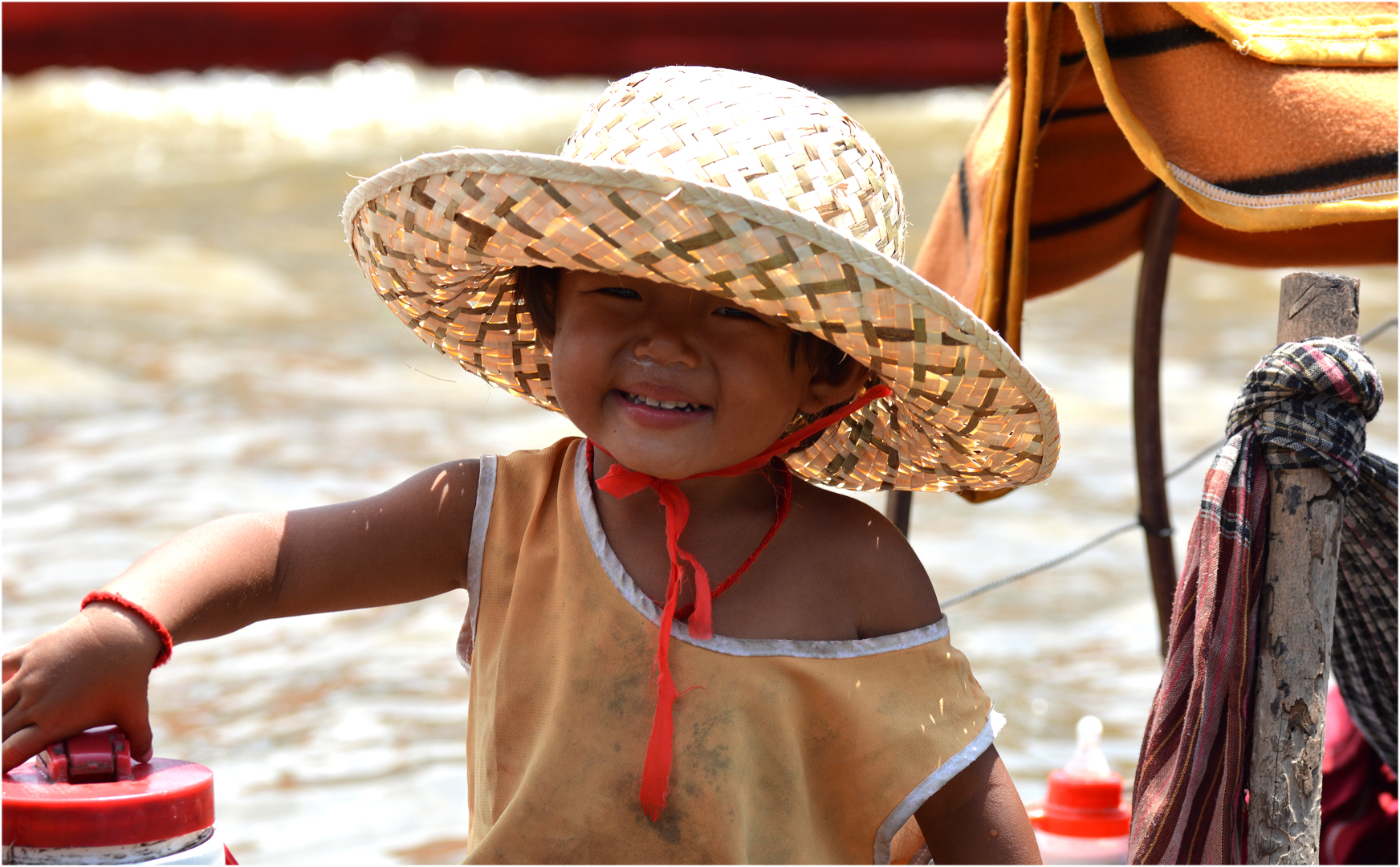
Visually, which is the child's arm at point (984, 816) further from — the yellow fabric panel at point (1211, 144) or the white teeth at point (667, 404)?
the yellow fabric panel at point (1211, 144)

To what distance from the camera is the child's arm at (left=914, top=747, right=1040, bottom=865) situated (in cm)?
134

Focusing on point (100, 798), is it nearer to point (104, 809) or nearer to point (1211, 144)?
point (104, 809)

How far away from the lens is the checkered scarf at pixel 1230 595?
131 centimetres

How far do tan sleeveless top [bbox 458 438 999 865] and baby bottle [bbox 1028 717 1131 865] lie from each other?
79cm

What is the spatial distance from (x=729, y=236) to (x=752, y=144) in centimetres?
16

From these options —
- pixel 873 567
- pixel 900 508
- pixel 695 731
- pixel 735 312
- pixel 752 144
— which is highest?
pixel 752 144

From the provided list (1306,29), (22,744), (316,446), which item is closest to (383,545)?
(22,744)

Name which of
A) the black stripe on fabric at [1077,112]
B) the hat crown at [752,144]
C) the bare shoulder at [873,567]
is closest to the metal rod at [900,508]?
the black stripe on fabric at [1077,112]

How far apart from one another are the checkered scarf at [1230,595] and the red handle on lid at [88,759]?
945mm

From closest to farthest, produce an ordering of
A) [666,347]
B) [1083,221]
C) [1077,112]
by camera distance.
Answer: [666,347], [1077,112], [1083,221]

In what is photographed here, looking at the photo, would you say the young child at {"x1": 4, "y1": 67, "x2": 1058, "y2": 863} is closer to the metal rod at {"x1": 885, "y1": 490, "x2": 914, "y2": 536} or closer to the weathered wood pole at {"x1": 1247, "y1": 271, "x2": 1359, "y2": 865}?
the weathered wood pole at {"x1": 1247, "y1": 271, "x2": 1359, "y2": 865}

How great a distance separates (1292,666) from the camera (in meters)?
1.33

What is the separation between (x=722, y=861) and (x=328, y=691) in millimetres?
1998

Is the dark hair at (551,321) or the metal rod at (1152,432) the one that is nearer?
the dark hair at (551,321)
